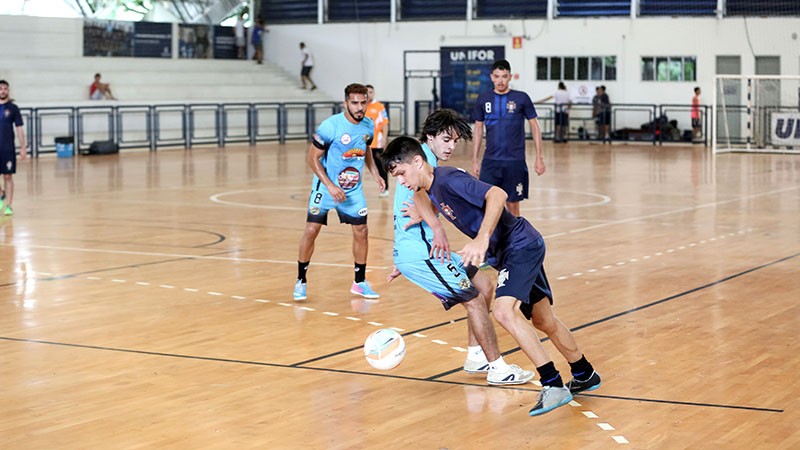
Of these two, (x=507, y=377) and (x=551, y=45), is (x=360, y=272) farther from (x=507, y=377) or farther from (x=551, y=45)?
(x=551, y=45)

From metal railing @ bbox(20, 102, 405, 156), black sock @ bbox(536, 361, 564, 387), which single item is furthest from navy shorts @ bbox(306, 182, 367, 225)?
metal railing @ bbox(20, 102, 405, 156)

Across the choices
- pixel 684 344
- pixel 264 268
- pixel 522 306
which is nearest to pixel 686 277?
pixel 684 344

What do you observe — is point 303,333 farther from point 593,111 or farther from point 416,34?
point 416,34

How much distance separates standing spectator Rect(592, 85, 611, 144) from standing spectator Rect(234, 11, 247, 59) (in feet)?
43.9

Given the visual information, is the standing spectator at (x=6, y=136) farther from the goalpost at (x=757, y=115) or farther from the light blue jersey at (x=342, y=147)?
the goalpost at (x=757, y=115)

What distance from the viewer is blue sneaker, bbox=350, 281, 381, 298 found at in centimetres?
1141

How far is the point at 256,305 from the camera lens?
10984 mm

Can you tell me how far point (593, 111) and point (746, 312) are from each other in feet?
94.1

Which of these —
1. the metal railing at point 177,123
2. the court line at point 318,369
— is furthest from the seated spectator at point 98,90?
the court line at point 318,369

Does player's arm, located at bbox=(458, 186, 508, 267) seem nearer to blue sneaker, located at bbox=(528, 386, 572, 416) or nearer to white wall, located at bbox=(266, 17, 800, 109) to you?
blue sneaker, located at bbox=(528, 386, 572, 416)

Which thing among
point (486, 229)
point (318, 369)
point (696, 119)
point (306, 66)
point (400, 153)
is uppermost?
point (306, 66)

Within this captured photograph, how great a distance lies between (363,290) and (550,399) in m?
4.52

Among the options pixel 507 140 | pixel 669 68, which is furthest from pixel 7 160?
pixel 669 68

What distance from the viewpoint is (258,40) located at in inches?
1740
